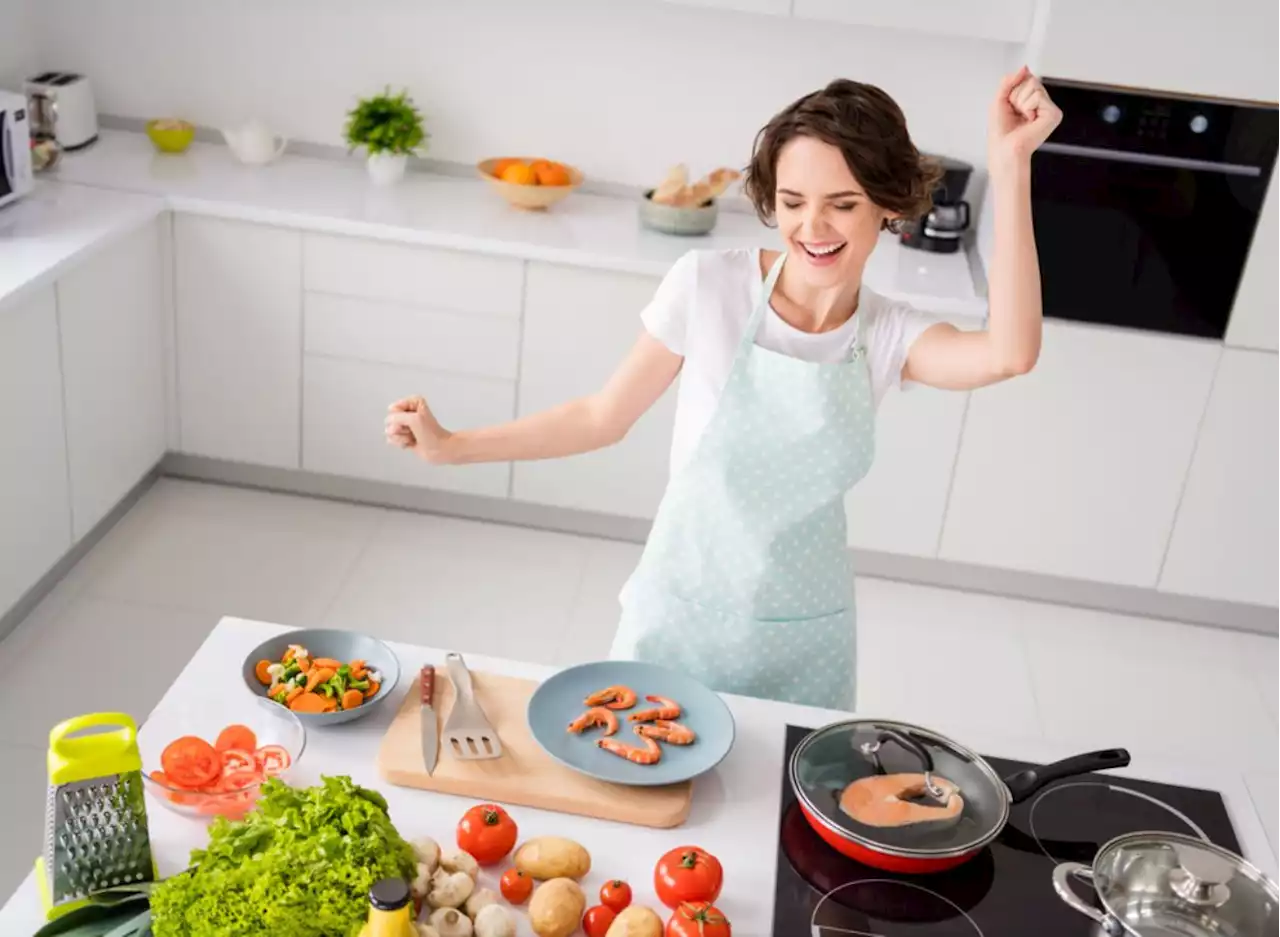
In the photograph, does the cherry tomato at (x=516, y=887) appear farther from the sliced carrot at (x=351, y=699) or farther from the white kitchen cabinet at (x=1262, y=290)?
the white kitchen cabinet at (x=1262, y=290)

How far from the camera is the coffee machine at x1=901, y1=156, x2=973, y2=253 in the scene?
11.7 feet

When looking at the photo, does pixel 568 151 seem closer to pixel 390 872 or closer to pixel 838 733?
pixel 838 733

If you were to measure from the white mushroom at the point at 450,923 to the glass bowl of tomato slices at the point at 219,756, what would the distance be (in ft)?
0.81

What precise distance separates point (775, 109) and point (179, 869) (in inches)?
111

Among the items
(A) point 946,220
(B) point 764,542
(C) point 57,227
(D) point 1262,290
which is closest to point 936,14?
(A) point 946,220

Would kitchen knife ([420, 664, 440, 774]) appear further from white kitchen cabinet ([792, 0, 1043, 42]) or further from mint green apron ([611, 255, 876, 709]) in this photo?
white kitchen cabinet ([792, 0, 1043, 42])

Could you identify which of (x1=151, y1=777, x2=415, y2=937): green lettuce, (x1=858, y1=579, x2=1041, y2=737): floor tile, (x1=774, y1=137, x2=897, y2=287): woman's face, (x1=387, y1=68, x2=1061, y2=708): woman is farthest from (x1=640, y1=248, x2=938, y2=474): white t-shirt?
(x1=858, y1=579, x2=1041, y2=737): floor tile

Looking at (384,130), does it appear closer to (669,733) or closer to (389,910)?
(669,733)

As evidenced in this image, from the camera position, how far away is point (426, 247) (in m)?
3.45

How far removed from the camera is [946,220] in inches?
141

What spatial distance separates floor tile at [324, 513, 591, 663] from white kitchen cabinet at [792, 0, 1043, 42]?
1481 millimetres

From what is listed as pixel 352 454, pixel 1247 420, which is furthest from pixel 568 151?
Answer: pixel 1247 420

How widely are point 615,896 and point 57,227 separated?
2465mm

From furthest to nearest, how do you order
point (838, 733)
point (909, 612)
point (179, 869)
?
point (909, 612)
point (838, 733)
point (179, 869)
